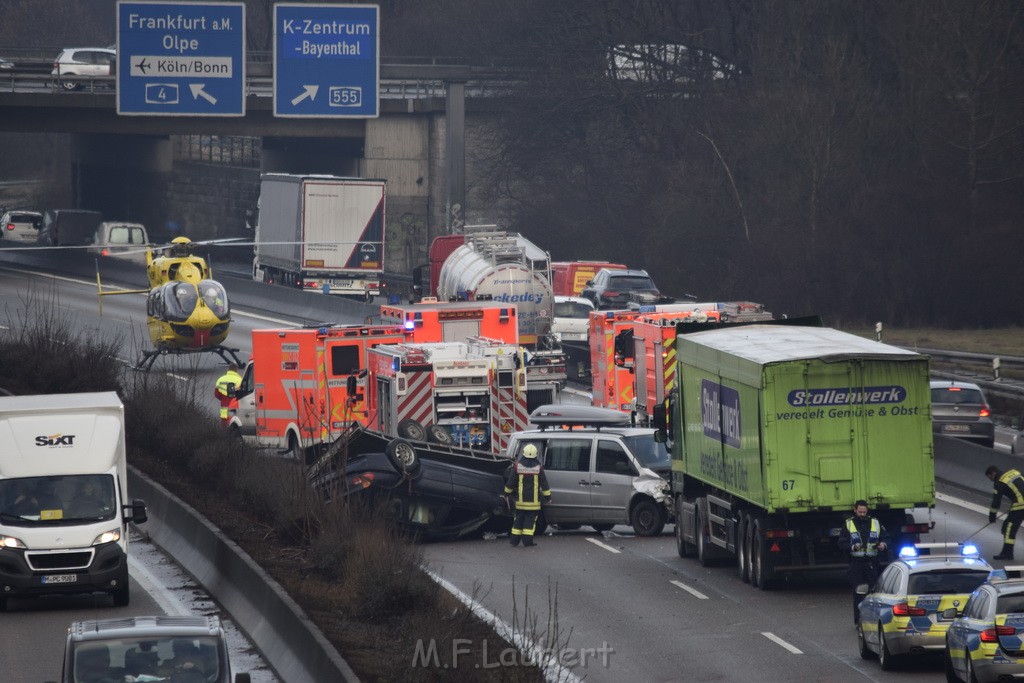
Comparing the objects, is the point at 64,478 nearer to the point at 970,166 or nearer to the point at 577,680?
the point at 577,680

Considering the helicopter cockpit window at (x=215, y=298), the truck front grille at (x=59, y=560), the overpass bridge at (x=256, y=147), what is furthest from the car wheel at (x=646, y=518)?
the overpass bridge at (x=256, y=147)

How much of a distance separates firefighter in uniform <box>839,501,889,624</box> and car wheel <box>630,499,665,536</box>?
713 cm

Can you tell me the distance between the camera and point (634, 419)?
Answer: 3306cm

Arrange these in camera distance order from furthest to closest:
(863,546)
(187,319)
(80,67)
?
(80,67) < (187,319) < (863,546)

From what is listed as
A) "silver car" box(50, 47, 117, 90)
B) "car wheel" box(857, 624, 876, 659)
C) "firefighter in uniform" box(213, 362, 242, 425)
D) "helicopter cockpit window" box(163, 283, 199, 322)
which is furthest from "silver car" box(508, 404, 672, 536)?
"silver car" box(50, 47, 117, 90)

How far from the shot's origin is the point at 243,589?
19312 millimetres

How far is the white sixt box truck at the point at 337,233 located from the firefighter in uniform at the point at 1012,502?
35.0 meters

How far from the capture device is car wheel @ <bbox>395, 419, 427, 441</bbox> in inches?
1141

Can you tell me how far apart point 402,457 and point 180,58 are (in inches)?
1046

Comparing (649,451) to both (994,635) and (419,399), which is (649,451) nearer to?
(419,399)

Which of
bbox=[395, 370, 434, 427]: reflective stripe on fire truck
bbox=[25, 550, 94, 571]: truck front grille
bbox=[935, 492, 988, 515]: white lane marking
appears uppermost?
bbox=[395, 370, 434, 427]: reflective stripe on fire truck

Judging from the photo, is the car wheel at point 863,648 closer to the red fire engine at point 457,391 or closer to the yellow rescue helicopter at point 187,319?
the red fire engine at point 457,391

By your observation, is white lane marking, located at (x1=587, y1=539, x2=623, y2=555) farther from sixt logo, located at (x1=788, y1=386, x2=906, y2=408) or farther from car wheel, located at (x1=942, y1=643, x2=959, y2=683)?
car wheel, located at (x1=942, y1=643, x2=959, y2=683)

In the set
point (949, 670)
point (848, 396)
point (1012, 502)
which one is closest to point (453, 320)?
point (1012, 502)
